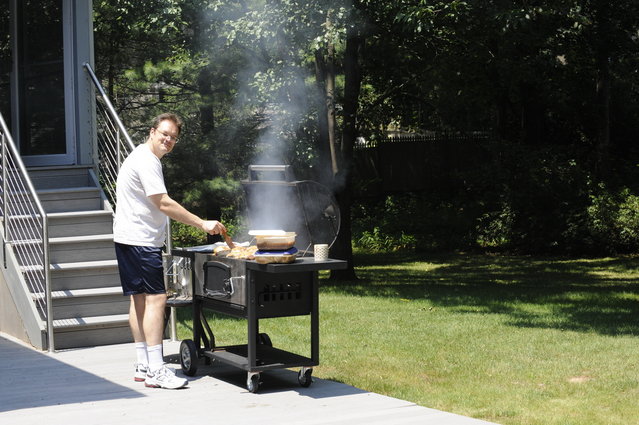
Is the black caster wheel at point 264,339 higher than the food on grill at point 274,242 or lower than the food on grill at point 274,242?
lower

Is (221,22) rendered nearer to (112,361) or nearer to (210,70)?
(210,70)

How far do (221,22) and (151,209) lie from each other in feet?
23.8

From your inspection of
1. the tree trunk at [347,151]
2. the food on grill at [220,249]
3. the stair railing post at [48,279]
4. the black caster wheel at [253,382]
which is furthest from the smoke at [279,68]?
the black caster wheel at [253,382]

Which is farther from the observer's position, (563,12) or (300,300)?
(563,12)

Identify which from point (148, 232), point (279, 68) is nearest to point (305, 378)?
point (148, 232)

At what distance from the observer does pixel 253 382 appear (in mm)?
6406

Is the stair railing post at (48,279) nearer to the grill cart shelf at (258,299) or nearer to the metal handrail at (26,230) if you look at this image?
the metal handrail at (26,230)

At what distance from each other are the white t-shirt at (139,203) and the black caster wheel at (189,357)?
0.79 meters

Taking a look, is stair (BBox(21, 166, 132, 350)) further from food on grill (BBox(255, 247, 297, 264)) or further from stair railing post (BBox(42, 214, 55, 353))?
food on grill (BBox(255, 247, 297, 264))

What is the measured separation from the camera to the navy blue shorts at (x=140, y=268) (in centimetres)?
660

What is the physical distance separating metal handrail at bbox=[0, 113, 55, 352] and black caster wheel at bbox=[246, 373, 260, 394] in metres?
2.25

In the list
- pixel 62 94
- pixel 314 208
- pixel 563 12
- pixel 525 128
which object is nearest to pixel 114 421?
pixel 314 208

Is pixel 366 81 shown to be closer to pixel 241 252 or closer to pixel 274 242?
pixel 241 252

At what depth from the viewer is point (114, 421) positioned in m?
5.68
